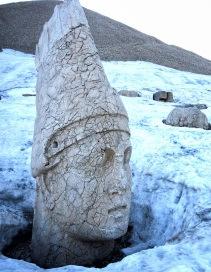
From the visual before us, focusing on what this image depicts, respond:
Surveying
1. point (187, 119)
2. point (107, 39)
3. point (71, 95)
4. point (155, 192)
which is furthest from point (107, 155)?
point (107, 39)

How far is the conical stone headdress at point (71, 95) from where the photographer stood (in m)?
3.07

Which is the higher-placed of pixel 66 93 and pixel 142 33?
pixel 142 33

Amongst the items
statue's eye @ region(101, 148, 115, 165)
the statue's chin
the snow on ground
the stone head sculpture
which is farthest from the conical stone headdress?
the snow on ground

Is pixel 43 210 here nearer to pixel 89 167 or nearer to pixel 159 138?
pixel 89 167

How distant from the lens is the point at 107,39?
66.5 ft

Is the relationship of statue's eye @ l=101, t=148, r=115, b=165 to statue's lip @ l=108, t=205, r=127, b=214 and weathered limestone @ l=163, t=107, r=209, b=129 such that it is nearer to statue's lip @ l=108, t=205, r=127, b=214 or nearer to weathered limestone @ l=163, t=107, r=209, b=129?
statue's lip @ l=108, t=205, r=127, b=214

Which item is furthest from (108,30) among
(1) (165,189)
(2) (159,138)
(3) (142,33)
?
(1) (165,189)

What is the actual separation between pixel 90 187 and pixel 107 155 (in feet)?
0.87

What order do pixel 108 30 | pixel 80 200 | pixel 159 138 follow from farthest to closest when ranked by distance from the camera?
pixel 108 30 → pixel 159 138 → pixel 80 200

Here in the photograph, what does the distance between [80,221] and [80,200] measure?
16 cm

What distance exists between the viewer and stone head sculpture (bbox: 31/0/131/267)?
3066mm

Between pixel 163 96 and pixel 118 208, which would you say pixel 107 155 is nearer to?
pixel 118 208

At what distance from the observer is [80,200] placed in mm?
3057

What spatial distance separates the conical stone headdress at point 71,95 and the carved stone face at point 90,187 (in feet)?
0.21
